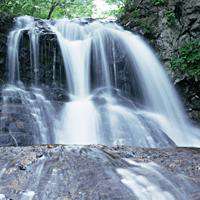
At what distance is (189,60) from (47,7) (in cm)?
843

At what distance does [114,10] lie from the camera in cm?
2056

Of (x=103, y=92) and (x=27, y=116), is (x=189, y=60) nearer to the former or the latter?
(x=103, y=92)

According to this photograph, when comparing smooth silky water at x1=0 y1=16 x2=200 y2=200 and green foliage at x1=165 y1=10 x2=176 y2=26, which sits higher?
green foliage at x1=165 y1=10 x2=176 y2=26

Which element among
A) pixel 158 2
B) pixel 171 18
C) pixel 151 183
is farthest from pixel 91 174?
pixel 158 2

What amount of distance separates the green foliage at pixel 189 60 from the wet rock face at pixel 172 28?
0.24 metres

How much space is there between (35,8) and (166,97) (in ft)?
26.9

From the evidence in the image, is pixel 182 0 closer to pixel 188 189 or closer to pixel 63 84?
pixel 63 84

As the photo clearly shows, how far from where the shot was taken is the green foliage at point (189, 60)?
10523 mm

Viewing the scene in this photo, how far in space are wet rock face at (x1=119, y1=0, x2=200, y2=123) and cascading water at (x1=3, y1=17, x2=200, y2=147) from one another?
0.33m

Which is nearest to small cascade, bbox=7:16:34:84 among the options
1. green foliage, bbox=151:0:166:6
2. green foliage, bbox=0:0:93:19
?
green foliage, bbox=0:0:93:19

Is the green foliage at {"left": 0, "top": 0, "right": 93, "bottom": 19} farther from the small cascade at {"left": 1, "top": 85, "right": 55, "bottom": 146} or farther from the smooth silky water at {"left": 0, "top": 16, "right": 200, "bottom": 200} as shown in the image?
the small cascade at {"left": 1, "top": 85, "right": 55, "bottom": 146}

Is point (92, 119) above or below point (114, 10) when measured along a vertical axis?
below

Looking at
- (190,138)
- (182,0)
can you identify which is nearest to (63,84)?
(190,138)

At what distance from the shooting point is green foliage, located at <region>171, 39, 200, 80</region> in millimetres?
10523
